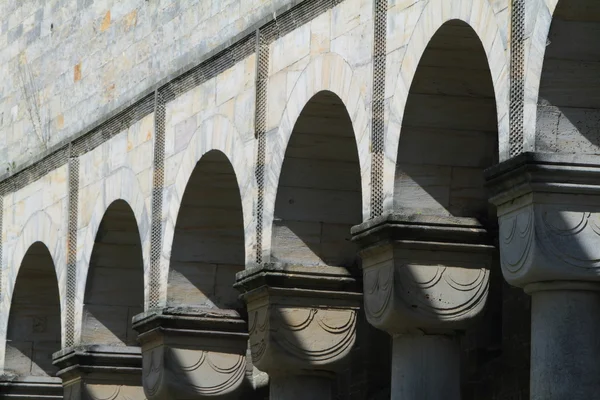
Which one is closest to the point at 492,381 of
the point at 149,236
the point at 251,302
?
the point at 251,302

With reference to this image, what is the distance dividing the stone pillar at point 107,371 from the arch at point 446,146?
6233mm

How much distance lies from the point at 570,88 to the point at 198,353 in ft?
20.4

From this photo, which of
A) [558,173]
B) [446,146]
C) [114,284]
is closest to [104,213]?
[114,284]

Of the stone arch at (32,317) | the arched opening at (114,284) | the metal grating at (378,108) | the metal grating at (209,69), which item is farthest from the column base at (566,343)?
the stone arch at (32,317)

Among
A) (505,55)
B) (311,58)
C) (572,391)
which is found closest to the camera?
(572,391)

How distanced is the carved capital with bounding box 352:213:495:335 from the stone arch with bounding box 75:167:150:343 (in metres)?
4.85

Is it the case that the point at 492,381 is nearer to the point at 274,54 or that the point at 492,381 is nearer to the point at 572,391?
the point at 274,54

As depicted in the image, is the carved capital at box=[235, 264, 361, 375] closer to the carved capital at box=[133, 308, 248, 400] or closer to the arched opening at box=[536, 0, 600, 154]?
Result: the carved capital at box=[133, 308, 248, 400]

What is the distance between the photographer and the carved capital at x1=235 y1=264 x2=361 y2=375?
1741 centimetres

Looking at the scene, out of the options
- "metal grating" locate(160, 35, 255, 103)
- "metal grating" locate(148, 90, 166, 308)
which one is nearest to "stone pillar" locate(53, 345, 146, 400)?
"metal grating" locate(148, 90, 166, 308)

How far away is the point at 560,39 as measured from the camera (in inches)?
550

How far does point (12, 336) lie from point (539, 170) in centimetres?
1096

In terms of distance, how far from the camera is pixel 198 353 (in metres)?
19.4

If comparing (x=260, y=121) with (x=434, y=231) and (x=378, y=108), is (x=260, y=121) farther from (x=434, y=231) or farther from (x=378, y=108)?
(x=434, y=231)
